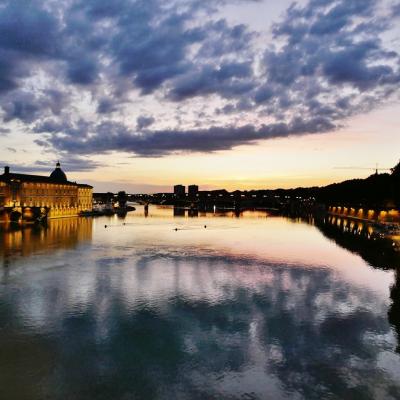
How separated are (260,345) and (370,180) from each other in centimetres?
15784

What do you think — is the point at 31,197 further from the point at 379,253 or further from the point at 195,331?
the point at 195,331

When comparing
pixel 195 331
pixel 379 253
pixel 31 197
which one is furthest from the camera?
pixel 31 197

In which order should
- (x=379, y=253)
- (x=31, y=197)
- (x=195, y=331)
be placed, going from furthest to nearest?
(x=31, y=197) < (x=379, y=253) < (x=195, y=331)

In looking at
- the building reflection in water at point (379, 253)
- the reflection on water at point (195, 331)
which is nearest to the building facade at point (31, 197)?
the reflection on water at point (195, 331)

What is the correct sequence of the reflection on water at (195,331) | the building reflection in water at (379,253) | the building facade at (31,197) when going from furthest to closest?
the building facade at (31,197) → the building reflection in water at (379,253) → the reflection on water at (195,331)

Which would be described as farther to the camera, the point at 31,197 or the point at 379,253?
the point at 31,197

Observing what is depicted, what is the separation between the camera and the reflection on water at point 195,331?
950 inches

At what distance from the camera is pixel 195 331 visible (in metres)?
32.7

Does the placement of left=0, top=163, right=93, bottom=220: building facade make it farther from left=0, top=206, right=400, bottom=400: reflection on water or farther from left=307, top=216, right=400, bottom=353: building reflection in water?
left=307, top=216, right=400, bottom=353: building reflection in water

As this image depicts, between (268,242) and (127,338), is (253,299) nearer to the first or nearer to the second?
(127,338)

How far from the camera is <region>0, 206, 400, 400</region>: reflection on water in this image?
79.2 feet

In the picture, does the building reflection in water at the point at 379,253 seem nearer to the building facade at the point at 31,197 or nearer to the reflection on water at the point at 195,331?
the reflection on water at the point at 195,331

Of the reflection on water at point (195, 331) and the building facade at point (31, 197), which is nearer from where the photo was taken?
the reflection on water at point (195, 331)

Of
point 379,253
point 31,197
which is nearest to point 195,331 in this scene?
point 379,253
